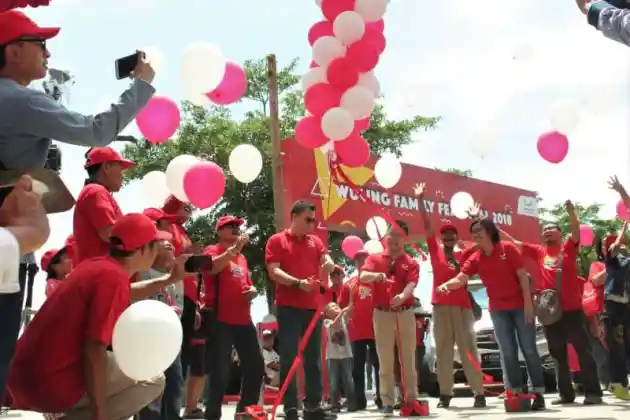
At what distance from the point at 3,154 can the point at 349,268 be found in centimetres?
2152

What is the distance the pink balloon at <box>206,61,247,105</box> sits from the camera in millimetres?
6277

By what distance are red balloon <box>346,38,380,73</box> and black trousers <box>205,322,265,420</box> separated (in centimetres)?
224

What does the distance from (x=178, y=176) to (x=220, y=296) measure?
43.2 inches

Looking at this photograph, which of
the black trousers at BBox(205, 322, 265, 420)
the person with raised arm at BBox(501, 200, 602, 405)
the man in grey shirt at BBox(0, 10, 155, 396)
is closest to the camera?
the man in grey shirt at BBox(0, 10, 155, 396)

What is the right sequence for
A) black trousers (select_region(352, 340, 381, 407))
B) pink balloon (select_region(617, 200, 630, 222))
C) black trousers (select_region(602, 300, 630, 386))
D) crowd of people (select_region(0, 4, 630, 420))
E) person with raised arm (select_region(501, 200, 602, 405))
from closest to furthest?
crowd of people (select_region(0, 4, 630, 420))
person with raised arm (select_region(501, 200, 602, 405))
black trousers (select_region(602, 300, 630, 386))
pink balloon (select_region(617, 200, 630, 222))
black trousers (select_region(352, 340, 381, 407))

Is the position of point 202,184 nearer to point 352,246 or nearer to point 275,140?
point 275,140

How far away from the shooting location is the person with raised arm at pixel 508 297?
696cm

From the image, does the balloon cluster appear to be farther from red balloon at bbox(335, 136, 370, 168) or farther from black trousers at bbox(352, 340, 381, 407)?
black trousers at bbox(352, 340, 381, 407)

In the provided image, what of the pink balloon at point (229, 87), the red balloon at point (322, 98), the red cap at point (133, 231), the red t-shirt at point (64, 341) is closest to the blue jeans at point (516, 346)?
the red balloon at point (322, 98)

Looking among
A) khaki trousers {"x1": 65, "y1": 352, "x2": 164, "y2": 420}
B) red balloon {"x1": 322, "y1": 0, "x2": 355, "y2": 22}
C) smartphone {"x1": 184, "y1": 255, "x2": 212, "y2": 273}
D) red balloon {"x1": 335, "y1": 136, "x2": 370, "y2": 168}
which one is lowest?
khaki trousers {"x1": 65, "y1": 352, "x2": 164, "y2": 420}

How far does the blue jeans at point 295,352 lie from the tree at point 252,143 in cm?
1514

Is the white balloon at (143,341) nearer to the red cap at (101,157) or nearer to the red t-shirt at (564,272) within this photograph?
the red cap at (101,157)

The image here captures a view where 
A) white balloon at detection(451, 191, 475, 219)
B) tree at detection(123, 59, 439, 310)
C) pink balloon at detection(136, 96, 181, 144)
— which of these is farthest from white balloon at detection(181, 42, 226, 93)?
tree at detection(123, 59, 439, 310)

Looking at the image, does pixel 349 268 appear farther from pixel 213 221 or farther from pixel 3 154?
pixel 3 154
